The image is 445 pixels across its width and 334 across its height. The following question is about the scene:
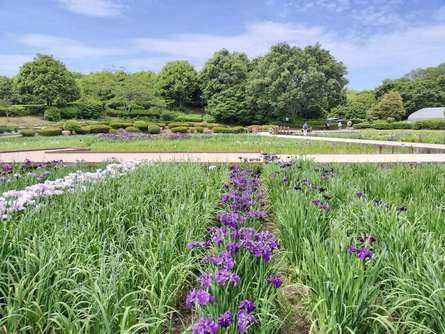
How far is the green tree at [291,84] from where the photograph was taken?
121 ft

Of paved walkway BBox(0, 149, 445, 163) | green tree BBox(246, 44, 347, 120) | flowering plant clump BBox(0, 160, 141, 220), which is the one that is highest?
green tree BBox(246, 44, 347, 120)

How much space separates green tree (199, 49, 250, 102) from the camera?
43.7 meters

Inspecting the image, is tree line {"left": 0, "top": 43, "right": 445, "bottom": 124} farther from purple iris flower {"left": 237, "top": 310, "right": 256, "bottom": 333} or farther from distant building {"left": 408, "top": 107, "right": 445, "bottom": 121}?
purple iris flower {"left": 237, "top": 310, "right": 256, "bottom": 333}

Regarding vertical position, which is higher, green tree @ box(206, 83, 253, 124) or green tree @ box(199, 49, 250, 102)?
green tree @ box(199, 49, 250, 102)

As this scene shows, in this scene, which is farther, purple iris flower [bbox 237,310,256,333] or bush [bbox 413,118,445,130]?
bush [bbox 413,118,445,130]

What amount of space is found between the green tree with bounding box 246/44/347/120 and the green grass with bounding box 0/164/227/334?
35478 millimetres

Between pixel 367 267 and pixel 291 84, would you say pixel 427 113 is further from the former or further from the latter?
pixel 367 267

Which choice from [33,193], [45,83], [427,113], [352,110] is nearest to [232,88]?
[352,110]

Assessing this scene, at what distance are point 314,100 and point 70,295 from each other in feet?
126

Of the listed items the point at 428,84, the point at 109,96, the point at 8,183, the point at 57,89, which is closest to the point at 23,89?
the point at 57,89

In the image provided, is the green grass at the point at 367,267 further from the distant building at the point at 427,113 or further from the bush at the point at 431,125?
the distant building at the point at 427,113

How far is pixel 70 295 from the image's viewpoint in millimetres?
1979

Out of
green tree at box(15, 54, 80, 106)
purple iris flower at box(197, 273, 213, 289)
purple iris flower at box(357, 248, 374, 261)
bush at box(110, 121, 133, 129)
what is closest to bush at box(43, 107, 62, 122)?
green tree at box(15, 54, 80, 106)

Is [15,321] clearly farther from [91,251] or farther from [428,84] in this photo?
[428,84]
